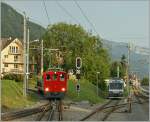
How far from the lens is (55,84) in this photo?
162 feet

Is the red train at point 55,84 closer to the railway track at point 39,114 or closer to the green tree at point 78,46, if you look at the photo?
the railway track at point 39,114

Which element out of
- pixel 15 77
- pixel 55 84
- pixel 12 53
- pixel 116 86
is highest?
pixel 12 53

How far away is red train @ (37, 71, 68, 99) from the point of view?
49.0 metres

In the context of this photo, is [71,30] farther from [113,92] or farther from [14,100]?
[14,100]

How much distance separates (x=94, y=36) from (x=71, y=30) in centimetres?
514

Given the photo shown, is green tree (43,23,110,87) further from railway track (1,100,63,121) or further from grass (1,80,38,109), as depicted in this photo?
railway track (1,100,63,121)

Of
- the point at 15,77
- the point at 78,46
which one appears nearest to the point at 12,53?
the point at 78,46

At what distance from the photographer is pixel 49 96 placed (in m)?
49.3

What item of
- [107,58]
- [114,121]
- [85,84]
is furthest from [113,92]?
[114,121]

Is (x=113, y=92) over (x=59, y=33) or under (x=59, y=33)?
under

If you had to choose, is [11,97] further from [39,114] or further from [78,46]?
[78,46]

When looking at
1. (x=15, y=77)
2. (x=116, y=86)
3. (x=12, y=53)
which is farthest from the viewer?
(x=12, y=53)

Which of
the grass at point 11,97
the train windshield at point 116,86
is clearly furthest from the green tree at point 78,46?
the grass at point 11,97

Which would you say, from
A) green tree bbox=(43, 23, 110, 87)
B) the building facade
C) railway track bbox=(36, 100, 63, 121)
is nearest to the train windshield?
green tree bbox=(43, 23, 110, 87)
